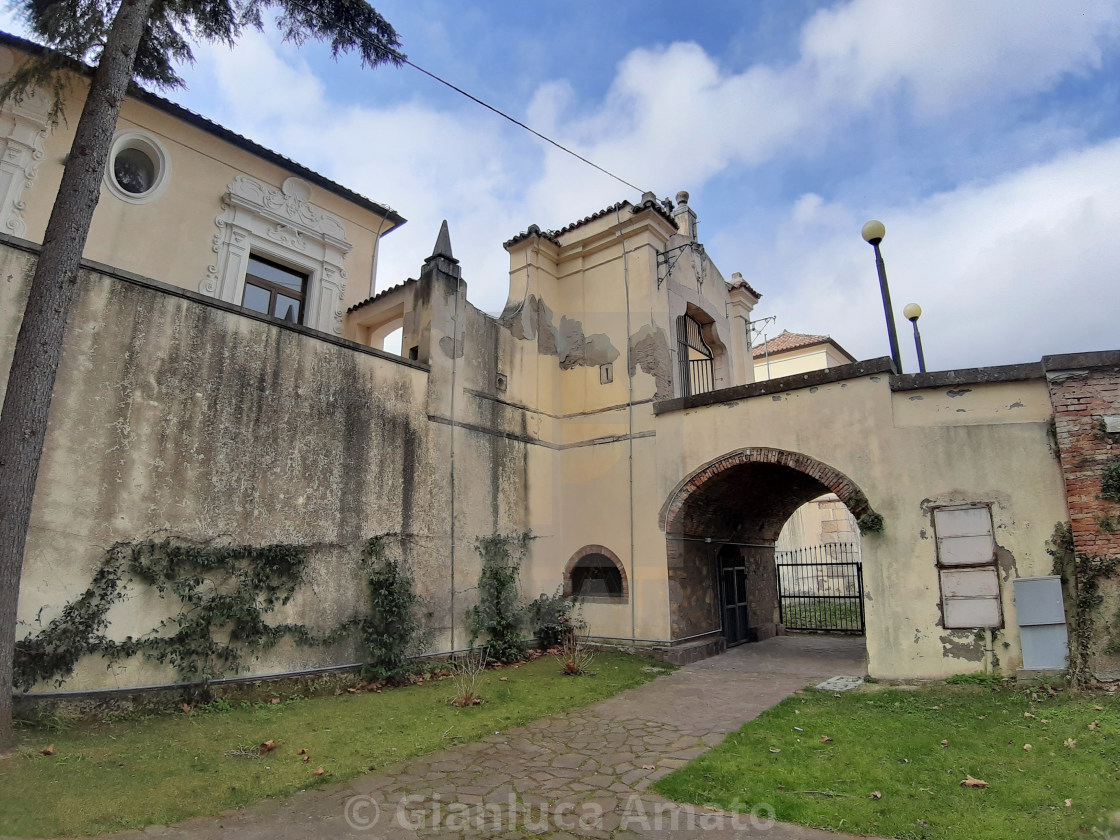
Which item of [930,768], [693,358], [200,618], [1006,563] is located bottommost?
[930,768]

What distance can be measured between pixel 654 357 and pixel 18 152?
418 inches

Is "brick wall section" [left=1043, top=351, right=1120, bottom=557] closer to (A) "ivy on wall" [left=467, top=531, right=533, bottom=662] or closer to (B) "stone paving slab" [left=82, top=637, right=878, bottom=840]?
(B) "stone paving slab" [left=82, top=637, right=878, bottom=840]

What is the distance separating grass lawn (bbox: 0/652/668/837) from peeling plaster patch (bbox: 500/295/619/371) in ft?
20.1

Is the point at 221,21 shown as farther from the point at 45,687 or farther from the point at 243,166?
the point at 45,687

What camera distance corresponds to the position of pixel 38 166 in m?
9.96

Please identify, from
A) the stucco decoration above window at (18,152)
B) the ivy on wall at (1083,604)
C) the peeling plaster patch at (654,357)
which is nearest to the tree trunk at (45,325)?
the stucco decoration above window at (18,152)

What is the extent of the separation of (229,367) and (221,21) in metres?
4.22

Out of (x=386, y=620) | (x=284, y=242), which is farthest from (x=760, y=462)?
(x=284, y=242)

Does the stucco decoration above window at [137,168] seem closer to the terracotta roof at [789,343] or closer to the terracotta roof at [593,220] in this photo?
the terracotta roof at [593,220]

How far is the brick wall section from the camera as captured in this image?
22.3ft

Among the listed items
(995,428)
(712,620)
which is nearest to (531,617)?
(712,620)

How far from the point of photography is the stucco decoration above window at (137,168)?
425 inches

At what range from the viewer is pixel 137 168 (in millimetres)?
11250

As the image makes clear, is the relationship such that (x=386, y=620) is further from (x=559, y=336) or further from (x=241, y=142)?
(x=241, y=142)
